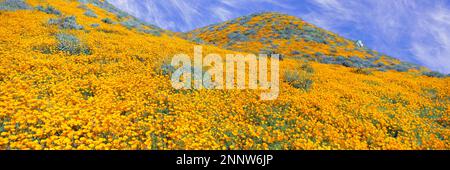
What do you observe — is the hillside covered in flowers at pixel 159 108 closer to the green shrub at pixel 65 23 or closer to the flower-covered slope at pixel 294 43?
Answer: the green shrub at pixel 65 23

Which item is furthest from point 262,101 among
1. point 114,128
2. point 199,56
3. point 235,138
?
point 199,56

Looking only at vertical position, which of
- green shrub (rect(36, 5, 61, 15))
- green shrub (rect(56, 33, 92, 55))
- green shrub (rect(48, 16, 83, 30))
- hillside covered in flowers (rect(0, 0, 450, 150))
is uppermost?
green shrub (rect(36, 5, 61, 15))

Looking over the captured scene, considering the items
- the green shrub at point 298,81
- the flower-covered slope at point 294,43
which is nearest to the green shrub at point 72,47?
the green shrub at point 298,81

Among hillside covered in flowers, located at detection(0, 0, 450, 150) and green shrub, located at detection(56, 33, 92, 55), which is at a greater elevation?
green shrub, located at detection(56, 33, 92, 55)

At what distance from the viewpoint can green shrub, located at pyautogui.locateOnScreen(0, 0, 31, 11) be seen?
55.8 feet

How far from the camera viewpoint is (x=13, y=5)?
59.8 ft

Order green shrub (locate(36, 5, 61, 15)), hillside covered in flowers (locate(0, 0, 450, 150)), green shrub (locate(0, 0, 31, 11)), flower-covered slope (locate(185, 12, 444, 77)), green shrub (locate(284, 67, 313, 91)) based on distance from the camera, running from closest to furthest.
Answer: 1. hillside covered in flowers (locate(0, 0, 450, 150))
2. green shrub (locate(284, 67, 313, 91))
3. green shrub (locate(0, 0, 31, 11))
4. green shrub (locate(36, 5, 61, 15))
5. flower-covered slope (locate(185, 12, 444, 77))

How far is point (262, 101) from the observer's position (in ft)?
29.5

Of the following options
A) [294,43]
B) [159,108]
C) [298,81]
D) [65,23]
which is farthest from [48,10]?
[294,43]

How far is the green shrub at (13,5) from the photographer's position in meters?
17.0

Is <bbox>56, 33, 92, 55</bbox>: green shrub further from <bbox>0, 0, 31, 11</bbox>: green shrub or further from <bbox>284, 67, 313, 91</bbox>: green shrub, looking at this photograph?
<bbox>284, 67, 313, 91</bbox>: green shrub

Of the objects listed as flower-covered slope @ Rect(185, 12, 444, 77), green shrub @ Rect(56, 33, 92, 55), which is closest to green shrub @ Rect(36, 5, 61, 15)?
green shrub @ Rect(56, 33, 92, 55)
